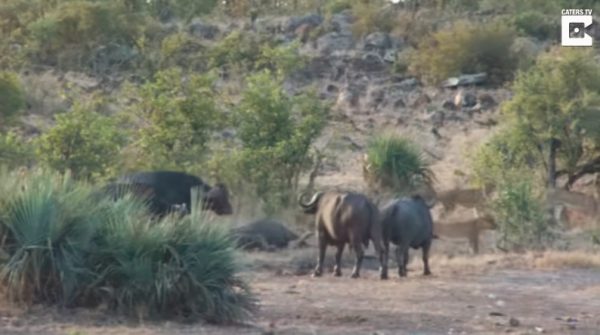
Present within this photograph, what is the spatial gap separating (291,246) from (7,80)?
14.2 meters

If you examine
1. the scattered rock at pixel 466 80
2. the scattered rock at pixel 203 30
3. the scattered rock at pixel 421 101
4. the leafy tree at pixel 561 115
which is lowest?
the leafy tree at pixel 561 115

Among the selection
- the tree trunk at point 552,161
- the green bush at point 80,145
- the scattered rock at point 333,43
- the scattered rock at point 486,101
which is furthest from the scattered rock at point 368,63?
the green bush at point 80,145

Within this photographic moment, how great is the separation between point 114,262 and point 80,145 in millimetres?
13062

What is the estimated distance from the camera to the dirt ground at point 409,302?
13.1m

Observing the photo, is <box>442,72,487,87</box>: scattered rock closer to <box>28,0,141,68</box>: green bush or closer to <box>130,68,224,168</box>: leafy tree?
<box>28,0,141,68</box>: green bush

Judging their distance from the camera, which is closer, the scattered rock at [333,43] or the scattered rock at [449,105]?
the scattered rock at [449,105]

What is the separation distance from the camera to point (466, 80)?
1913 inches

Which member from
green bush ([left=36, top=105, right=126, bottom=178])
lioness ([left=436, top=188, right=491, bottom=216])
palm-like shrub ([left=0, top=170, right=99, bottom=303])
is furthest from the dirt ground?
lioness ([left=436, top=188, right=491, bottom=216])

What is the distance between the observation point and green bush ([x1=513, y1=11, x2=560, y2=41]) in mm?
57125

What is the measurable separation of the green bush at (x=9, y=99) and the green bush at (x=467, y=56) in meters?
17.9

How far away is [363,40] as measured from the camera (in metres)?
55.4

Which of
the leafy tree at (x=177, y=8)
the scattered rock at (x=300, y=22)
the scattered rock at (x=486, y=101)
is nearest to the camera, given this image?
the scattered rock at (x=486, y=101)

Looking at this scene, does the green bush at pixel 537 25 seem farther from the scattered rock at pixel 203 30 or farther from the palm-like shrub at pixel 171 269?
the palm-like shrub at pixel 171 269

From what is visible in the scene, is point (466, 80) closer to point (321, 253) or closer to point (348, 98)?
point (348, 98)
